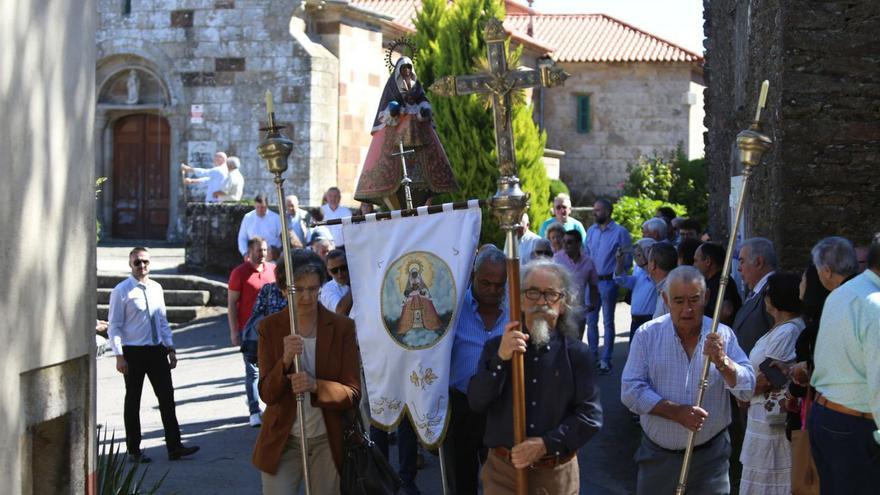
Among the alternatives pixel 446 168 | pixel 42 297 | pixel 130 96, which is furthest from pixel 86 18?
pixel 130 96

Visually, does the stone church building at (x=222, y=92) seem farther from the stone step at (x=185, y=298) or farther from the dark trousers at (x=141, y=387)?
the dark trousers at (x=141, y=387)

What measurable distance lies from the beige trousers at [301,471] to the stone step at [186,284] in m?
13.1

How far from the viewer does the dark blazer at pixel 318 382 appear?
6531mm

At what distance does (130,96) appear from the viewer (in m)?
25.9

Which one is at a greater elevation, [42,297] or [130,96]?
[130,96]

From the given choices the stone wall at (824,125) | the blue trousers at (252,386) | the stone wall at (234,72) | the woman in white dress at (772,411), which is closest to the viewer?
the woman in white dress at (772,411)

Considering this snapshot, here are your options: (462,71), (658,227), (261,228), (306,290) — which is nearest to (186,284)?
(261,228)

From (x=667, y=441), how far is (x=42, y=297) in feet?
9.72

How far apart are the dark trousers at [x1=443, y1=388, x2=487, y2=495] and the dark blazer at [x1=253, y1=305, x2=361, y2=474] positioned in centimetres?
104

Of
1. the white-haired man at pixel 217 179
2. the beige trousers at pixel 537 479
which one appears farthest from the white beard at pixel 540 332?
the white-haired man at pixel 217 179

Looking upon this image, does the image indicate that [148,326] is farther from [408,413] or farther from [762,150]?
[762,150]

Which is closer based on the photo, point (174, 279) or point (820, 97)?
point (820, 97)

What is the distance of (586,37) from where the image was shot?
4291 cm

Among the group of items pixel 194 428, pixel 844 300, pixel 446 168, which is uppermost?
pixel 446 168
